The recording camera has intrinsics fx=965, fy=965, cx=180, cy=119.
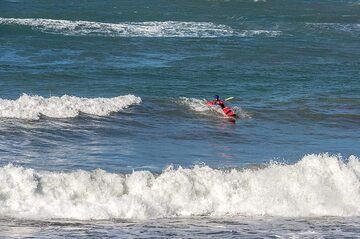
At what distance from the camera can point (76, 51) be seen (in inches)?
1560

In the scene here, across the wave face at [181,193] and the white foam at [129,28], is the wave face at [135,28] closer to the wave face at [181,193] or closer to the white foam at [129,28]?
the white foam at [129,28]

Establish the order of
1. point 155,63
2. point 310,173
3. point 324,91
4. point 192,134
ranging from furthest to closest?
point 155,63
point 324,91
point 192,134
point 310,173

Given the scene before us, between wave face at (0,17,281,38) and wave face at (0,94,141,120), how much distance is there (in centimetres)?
1641

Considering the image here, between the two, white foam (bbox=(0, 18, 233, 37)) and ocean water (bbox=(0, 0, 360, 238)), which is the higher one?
white foam (bbox=(0, 18, 233, 37))

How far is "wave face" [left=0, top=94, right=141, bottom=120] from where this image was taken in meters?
25.6

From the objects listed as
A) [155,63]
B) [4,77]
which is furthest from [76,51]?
[4,77]

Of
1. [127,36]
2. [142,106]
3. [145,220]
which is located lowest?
[145,220]

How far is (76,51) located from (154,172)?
20.7 metres

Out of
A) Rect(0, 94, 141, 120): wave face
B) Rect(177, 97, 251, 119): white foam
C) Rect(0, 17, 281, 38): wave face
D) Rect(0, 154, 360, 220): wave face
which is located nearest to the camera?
Rect(0, 154, 360, 220): wave face

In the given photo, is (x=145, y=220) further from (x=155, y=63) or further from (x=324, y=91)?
(x=155, y=63)

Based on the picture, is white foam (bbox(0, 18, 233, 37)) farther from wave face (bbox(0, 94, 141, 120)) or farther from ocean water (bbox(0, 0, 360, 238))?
wave face (bbox(0, 94, 141, 120))

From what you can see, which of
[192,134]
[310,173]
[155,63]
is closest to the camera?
[310,173]

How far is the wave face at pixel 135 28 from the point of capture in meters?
44.7

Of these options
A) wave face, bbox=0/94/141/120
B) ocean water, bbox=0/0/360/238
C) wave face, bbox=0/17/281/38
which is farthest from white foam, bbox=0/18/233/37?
wave face, bbox=0/94/141/120
